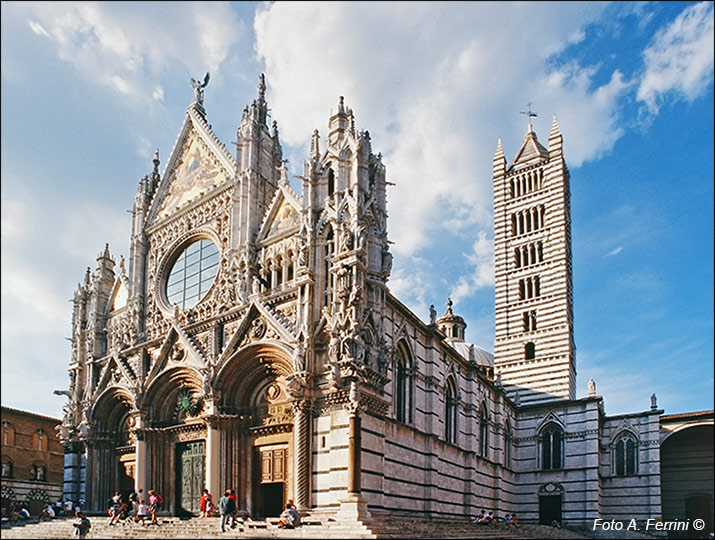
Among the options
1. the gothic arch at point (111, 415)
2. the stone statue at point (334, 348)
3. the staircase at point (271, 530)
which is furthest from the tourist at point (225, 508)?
the gothic arch at point (111, 415)

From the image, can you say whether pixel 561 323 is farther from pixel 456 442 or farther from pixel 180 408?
pixel 180 408

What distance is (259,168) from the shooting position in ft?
94.5

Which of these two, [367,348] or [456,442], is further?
[456,442]

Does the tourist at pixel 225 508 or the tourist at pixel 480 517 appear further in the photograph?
the tourist at pixel 480 517

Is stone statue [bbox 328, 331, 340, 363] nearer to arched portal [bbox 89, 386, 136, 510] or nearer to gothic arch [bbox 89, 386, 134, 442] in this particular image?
arched portal [bbox 89, 386, 136, 510]

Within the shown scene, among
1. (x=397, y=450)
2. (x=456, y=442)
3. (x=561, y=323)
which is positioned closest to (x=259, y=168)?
(x=397, y=450)

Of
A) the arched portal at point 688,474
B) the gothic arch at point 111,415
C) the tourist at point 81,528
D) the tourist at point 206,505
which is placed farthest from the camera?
the arched portal at point 688,474

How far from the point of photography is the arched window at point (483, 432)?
34875 mm

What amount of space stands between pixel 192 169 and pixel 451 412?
1626 centimetres

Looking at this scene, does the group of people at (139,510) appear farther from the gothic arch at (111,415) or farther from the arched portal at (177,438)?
the gothic arch at (111,415)

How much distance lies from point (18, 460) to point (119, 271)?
13.7 m

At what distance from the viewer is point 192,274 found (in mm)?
30047

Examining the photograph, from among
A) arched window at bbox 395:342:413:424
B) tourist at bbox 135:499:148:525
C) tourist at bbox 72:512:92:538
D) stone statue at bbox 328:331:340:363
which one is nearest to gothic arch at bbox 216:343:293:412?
stone statue at bbox 328:331:340:363

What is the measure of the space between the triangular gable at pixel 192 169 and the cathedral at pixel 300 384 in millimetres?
96
